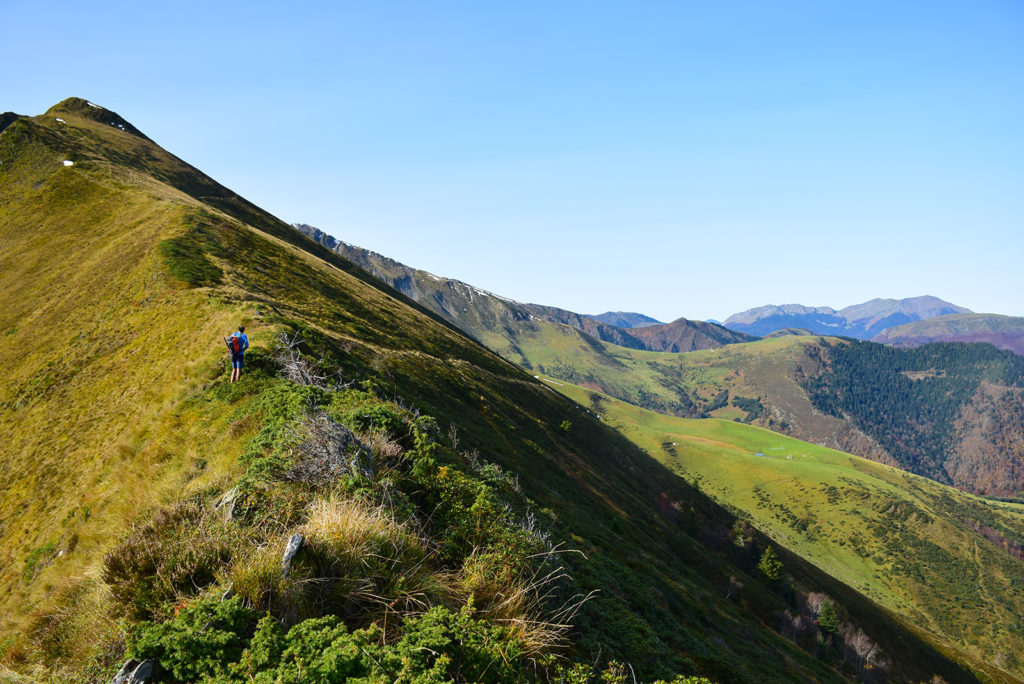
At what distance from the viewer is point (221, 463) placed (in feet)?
36.7

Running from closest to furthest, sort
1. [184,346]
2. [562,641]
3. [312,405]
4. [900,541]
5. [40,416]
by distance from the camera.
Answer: [562,641] → [312,405] → [184,346] → [40,416] → [900,541]

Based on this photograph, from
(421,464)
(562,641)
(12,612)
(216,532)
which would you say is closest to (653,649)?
(562,641)

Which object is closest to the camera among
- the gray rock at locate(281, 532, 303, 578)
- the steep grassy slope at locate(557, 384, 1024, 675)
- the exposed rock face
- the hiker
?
the gray rock at locate(281, 532, 303, 578)

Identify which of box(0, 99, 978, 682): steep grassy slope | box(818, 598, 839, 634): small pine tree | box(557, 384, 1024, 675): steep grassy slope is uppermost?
box(0, 99, 978, 682): steep grassy slope

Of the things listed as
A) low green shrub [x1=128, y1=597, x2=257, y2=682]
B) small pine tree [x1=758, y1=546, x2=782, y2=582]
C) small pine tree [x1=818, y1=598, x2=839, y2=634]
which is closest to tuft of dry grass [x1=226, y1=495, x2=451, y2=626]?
low green shrub [x1=128, y1=597, x2=257, y2=682]

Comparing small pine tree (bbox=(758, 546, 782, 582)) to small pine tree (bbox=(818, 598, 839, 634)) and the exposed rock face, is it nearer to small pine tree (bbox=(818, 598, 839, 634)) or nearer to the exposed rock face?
small pine tree (bbox=(818, 598, 839, 634))

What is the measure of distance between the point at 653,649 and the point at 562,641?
4.93 m

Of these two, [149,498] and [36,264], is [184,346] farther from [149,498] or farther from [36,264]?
[36,264]

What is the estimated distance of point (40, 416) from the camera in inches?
867

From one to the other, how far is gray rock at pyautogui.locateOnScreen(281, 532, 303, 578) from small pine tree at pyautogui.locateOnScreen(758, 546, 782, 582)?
95457 mm

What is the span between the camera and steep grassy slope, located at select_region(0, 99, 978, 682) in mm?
6801

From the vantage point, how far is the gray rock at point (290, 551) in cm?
642

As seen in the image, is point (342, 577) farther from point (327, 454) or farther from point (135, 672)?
point (327, 454)

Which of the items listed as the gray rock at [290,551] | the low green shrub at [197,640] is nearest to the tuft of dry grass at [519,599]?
the gray rock at [290,551]
